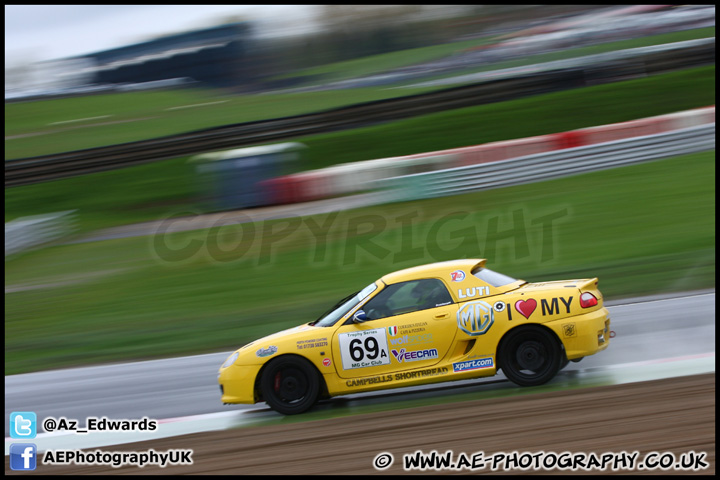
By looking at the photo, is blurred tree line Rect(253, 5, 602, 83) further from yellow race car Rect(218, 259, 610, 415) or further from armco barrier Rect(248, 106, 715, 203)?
yellow race car Rect(218, 259, 610, 415)

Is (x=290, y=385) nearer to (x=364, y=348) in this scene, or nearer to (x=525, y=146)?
(x=364, y=348)

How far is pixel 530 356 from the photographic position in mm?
6180

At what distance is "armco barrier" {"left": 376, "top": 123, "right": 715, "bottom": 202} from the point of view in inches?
572

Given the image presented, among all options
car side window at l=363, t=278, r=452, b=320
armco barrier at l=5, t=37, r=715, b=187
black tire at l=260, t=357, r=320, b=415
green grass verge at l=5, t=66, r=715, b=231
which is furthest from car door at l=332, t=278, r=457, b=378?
armco barrier at l=5, t=37, r=715, b=187

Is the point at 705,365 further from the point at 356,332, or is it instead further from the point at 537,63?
the point at 537,63

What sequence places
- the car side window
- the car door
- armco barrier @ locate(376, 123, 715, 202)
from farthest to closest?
armco barrier @ locate(376, 123, 715, 202), the car side window, the car door

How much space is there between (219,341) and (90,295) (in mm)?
4152

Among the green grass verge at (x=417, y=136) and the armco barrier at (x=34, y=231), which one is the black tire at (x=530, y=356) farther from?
the green grass verge at (x=417, y=136)

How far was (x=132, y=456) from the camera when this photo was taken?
5.83m

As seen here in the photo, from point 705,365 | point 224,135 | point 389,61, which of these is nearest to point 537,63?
point 389,61

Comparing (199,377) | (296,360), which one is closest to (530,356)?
(296,360)

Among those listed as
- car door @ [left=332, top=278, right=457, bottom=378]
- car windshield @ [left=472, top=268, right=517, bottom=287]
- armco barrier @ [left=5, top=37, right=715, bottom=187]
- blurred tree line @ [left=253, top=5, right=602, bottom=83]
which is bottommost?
car door @ [left=332, top=278, right=457, bottom=378]

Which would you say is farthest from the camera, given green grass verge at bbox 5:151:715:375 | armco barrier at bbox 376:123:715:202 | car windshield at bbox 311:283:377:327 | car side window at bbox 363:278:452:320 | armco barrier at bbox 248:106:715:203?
armco barrier at bbox 248:106:715:203

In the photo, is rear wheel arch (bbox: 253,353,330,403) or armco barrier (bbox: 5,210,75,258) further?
armco barrier (bbox: 5,210,75,258)
